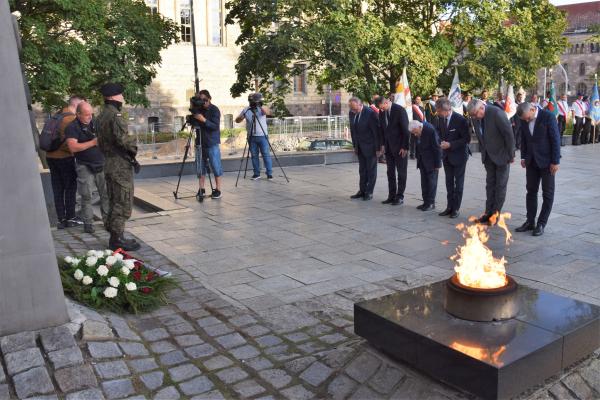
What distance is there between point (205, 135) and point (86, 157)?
3.22m

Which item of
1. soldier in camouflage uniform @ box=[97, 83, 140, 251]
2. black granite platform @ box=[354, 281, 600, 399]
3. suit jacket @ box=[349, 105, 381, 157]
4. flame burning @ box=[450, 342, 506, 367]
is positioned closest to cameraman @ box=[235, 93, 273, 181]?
suit jacket @ box=[349, 105, 381, 157]

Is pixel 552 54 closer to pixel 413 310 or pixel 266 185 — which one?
pixel 266 185

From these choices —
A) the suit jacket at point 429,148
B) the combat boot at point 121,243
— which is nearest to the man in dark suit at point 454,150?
the suit jacket at point 429,148

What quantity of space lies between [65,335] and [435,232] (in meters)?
5.77

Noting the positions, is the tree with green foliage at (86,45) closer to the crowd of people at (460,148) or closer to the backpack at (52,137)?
the backpack at (52,137)

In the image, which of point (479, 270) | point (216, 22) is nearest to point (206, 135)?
point (479, 270)

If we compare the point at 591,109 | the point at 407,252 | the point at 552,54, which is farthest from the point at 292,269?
the point at 552,54

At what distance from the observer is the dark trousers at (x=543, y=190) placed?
8578mm

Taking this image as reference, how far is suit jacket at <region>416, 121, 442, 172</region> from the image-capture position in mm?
10328

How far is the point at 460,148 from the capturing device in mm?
9859

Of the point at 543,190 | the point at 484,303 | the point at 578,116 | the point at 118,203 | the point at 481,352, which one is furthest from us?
the point at 578,116

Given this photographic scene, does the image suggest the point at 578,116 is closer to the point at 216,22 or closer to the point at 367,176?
the point at 367,176

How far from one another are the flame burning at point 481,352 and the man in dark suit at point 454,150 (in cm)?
628

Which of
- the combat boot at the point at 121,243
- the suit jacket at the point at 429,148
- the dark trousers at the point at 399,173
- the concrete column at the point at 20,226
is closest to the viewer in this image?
the concrete column at the point at 20,226
